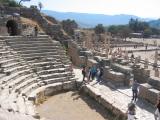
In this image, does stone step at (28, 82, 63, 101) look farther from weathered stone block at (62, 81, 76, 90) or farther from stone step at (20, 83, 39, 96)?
weathered stone block at (62, 81, 76, 90)

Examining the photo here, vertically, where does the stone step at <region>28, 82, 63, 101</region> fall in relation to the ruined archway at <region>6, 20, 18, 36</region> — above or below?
below

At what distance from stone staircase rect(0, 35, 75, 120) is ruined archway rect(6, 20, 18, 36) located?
327 centimetres

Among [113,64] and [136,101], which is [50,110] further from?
[113,64]

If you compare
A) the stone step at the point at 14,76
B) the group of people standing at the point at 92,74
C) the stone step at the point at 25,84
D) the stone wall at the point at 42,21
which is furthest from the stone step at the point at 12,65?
the stone wall at the point at 42,21

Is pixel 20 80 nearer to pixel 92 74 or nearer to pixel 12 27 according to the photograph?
pixel 92 74

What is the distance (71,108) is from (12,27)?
1224 centimetres

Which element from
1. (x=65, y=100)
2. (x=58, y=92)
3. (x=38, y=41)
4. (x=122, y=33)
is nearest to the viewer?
(x=65, y=100)

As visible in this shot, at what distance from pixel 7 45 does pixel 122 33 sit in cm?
5601

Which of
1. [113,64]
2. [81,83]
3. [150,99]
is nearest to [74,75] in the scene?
[81,83]

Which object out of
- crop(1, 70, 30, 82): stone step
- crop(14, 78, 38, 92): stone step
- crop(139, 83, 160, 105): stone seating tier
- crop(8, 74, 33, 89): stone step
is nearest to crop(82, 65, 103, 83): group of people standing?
crop(14, 78, 38, 92): stone step

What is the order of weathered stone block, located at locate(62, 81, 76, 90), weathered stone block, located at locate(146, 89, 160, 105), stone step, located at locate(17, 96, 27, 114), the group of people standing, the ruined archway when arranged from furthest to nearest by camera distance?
the ruined archway, the group of people standing, weathered stone block, located at locate(62, 81, 76, 90), weathered stone block, located at locate(146, 89, 160, 105), stone step, located at locate(17, 96, 27, 114)

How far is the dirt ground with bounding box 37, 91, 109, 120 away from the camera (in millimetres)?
15555

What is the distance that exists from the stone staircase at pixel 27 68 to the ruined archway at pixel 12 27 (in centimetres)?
327

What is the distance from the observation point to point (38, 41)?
2352cm
